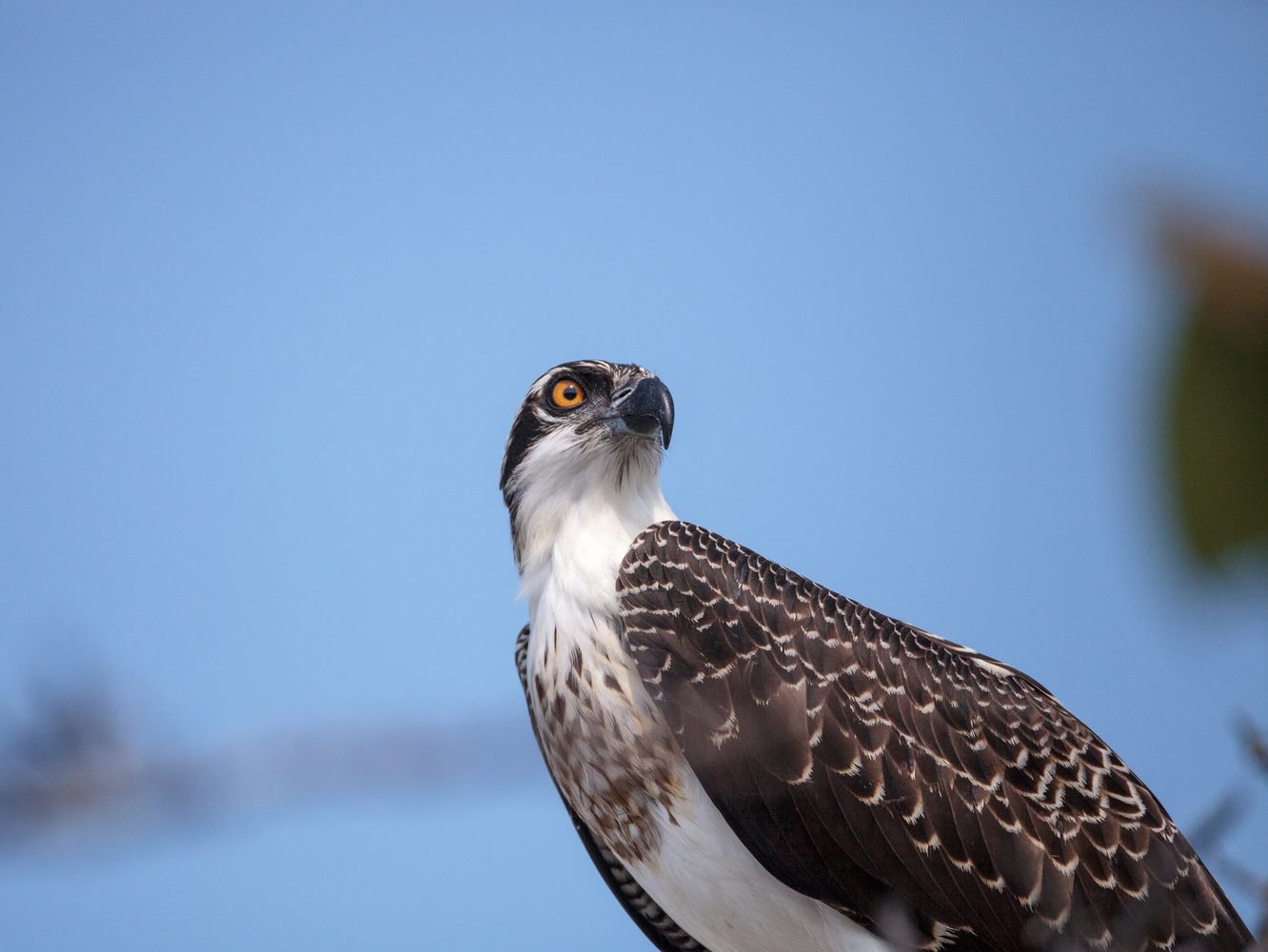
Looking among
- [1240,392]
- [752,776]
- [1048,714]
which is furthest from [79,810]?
[1048,714]

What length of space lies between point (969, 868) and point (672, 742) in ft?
4.39

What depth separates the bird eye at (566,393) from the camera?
6.71 m

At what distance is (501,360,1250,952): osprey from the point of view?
17.3ft

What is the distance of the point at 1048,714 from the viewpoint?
5.93 metres

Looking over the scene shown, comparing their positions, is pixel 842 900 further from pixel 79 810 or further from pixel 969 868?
pixel 79 810

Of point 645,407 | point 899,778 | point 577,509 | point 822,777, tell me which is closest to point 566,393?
point 645,407

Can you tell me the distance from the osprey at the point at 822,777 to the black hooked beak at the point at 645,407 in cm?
53

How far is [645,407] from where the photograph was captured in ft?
20.9

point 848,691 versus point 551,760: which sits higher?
point 551,760

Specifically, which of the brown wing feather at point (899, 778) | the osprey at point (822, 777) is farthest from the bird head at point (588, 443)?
the brown wing feather at point (899, 778)

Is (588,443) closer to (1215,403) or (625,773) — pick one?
(625,773)

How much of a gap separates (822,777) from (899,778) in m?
0.34

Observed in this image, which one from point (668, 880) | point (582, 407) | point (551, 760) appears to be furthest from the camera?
point (582, 407)

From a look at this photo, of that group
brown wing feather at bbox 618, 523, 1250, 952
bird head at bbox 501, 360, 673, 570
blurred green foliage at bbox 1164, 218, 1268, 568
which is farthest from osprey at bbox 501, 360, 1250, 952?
blurred green foliage at bbox 1164, 218, 1268, 568
